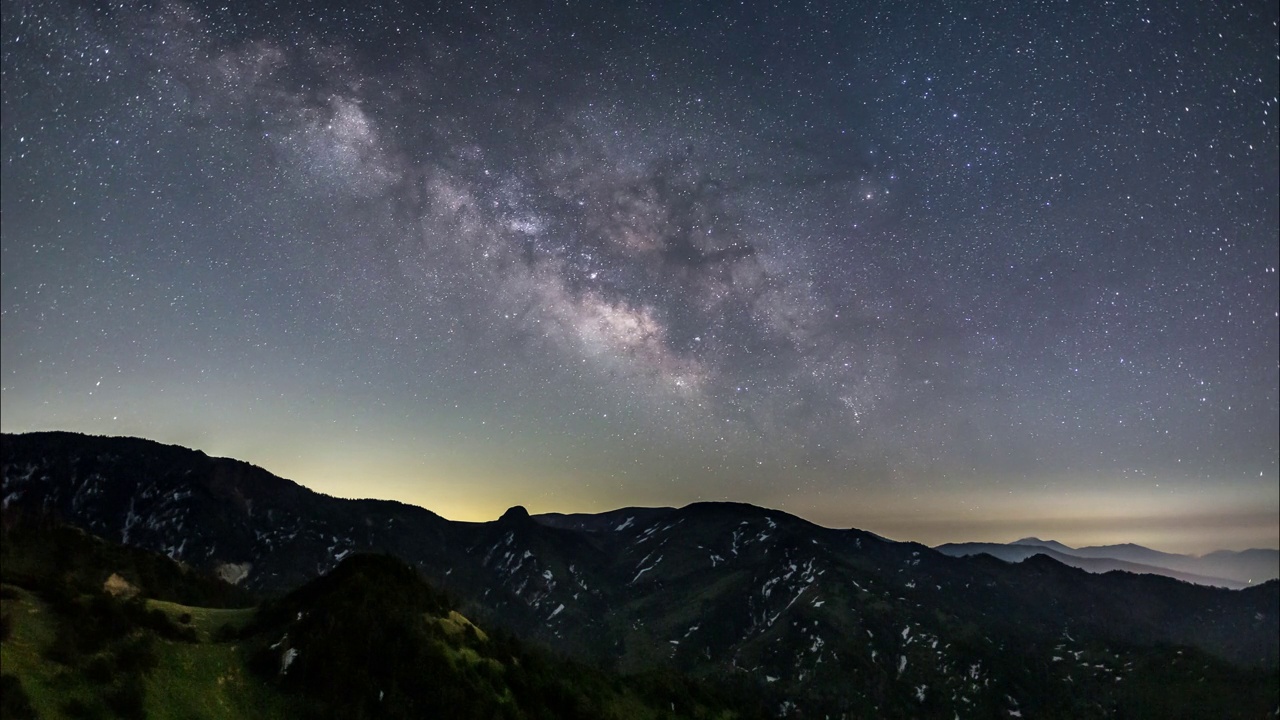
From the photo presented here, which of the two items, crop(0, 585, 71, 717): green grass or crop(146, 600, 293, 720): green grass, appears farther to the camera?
crop(146, 600, 293, 720): green grass

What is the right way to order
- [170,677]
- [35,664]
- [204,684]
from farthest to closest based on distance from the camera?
1. [204,684]
2. [170,677]
3. [35,664]

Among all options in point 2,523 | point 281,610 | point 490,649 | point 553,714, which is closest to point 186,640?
point 281,610

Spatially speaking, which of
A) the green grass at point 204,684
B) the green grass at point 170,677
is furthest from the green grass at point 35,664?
the green grass at point 204,684

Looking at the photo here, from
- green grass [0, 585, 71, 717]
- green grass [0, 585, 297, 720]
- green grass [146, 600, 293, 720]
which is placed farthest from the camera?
green grass [146, 600, 293, 720]

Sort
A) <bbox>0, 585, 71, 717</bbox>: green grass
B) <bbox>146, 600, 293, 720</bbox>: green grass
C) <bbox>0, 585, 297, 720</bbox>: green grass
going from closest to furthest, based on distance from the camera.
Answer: <bbox>0, 585, 71, 717</bbox>: green grass < <bbox>0, 585, 297, 720</bbox>: green grass < <bbox>146, 600, 293, 720</bbox>: green grass

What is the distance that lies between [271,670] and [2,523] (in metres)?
140

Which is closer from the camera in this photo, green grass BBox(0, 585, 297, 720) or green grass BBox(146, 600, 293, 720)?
green grass BBox(0, 585, 297, 720)

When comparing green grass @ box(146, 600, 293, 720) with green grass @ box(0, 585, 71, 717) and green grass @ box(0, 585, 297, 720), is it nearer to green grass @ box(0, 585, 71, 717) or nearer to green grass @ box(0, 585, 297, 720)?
green grass @ box(0, 585, 297, 720)

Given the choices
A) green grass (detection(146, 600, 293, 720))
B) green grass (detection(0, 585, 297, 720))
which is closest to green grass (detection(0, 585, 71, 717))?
green grass (detection(0, 585, 297, 720))

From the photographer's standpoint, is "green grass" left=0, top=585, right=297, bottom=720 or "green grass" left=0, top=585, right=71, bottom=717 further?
"green grass" left=0, top=585, right=297, bottom=720

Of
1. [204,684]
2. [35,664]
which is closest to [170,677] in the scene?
[204,684]

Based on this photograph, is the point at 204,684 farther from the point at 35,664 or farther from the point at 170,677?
the point at 35,664

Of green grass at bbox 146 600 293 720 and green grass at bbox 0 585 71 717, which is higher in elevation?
green grass at bbox 0 585 71 717

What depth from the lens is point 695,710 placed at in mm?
167625
